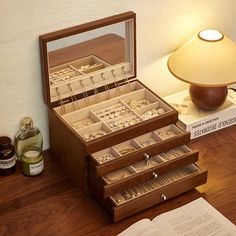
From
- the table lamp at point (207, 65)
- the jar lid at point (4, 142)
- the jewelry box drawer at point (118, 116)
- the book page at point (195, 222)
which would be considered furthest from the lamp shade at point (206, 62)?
the jar lid at point (4, 142)

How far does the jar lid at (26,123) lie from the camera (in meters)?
1.78

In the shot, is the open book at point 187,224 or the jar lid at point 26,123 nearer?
the open book at point 187,224

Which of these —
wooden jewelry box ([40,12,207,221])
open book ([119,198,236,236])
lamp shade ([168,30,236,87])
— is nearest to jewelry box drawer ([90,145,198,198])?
wooden jewelry box ([40,12,207,221])

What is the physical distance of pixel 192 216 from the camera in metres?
1.64

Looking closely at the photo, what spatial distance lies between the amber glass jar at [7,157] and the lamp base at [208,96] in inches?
21.9

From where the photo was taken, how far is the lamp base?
1909 mm

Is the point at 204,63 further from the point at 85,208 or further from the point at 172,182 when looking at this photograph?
the point at 85,208

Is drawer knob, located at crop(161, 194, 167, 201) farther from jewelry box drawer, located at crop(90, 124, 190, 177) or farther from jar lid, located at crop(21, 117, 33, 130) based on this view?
jar lid, located at crop(21, 117, 33, 130)

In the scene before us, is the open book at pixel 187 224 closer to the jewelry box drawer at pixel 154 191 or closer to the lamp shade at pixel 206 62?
the jewelry box drawer at pixel 154 191

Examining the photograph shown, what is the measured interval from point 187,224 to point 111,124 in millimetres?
336

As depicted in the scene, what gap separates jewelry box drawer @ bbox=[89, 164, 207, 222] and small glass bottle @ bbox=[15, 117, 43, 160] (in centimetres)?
25

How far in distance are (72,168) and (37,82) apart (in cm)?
25

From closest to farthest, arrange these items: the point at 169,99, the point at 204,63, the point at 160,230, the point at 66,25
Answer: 1. the point at 160,230
2. the point at 66,25
3. the point at 204,63
4. the point at 169,99

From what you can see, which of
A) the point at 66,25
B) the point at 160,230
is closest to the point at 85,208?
the point at 160,230
